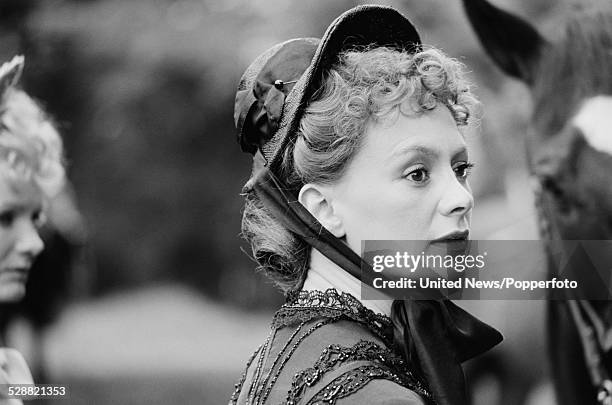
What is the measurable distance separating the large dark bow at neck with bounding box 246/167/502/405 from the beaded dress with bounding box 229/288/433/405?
0.07 ft

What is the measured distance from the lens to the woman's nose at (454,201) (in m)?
1.16

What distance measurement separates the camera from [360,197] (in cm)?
119

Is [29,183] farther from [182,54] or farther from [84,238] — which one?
[182,54]

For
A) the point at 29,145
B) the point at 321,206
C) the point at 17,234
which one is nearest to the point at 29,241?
the point at 17,234

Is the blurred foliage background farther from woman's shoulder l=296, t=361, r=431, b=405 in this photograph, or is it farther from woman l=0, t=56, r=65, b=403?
woman's shoulder l=296, t=361, r=431, b=405

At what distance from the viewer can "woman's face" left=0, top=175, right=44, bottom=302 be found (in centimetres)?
259

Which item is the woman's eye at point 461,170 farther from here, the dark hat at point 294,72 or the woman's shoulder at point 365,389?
the woman's shoulder at point 365,389

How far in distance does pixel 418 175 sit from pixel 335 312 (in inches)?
8.8

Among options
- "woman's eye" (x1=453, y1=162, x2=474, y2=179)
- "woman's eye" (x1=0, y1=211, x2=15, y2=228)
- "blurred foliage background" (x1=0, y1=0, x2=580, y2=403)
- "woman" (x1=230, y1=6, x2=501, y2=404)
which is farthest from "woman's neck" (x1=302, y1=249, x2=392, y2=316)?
"woman's eye" (x1=0, y1=211, x2=15, y2=228)

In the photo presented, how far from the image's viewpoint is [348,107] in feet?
3.90

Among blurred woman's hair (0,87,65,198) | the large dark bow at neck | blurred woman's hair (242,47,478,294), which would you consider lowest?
the large dark bow at neck

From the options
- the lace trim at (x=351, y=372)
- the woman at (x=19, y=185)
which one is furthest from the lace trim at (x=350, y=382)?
the woman at (x=19, y=185)

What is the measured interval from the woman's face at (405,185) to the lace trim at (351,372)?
17 centimetres

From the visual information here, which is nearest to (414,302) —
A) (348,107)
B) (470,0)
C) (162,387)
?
(348,107)
